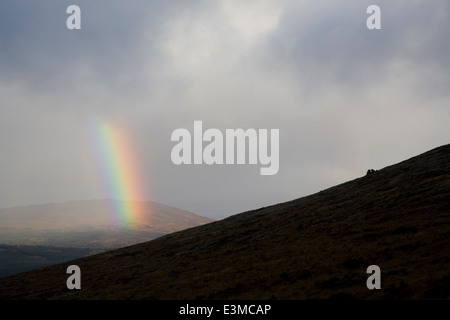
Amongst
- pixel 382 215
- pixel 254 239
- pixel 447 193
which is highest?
pixel 447 193

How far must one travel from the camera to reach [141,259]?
208 ft

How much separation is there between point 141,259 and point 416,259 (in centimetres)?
4824

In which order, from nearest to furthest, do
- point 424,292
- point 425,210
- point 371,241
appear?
point 424,292, point 371,241, point 425,210

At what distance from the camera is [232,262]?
137ft

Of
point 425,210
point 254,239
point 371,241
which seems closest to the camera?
point 371,241

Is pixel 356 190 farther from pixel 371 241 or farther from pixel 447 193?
pixel 371 241

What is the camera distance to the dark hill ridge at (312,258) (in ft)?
87.7

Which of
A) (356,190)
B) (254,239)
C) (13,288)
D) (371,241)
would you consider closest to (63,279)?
(13,288)

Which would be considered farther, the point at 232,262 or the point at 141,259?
the point at 141,259

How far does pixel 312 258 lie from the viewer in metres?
35.2

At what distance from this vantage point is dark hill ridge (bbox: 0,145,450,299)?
26.7 meters

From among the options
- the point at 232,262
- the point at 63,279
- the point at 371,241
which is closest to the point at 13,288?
the point at 63,279
